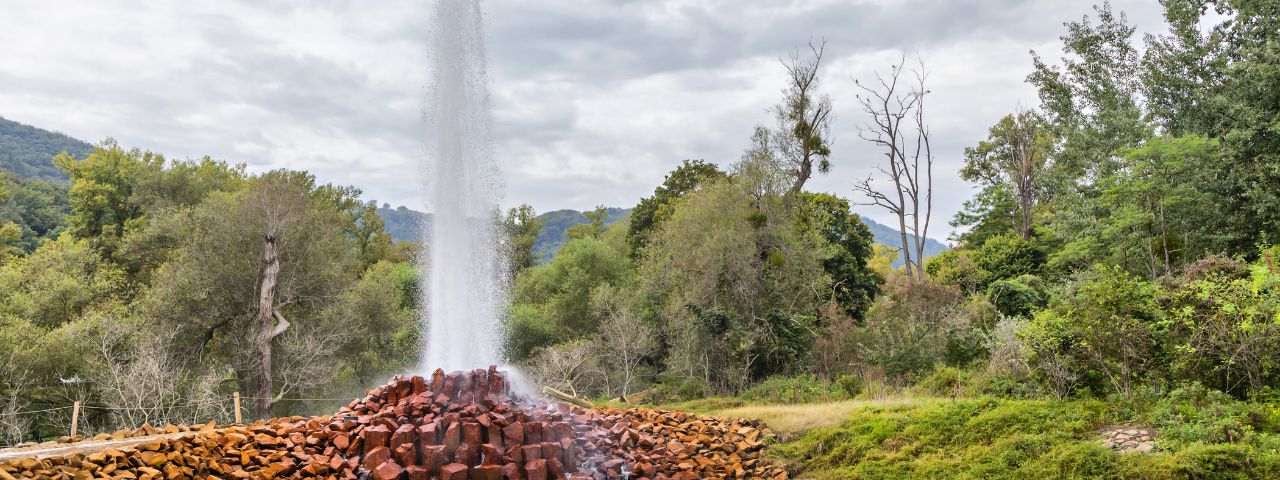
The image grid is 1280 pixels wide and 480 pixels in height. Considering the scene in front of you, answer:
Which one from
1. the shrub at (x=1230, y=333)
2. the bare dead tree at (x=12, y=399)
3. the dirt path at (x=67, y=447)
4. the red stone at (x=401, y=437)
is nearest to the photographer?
the dirt path at (x=67, y=447)

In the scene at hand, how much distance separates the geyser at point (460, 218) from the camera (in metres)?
11.2

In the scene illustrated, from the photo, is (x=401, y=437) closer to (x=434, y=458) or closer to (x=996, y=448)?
(x=434, y=458)

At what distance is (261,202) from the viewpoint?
22.2 meters

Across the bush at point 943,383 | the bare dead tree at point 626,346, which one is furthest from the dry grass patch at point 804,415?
the bare dead tree at point 626,346

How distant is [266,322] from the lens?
69.6 ft

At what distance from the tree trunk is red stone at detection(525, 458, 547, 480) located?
14.7 metres

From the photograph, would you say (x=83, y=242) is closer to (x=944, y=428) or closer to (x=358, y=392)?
(x=358, y=392)

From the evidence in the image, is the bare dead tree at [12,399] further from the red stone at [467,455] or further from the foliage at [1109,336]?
the foliage at [1109,336]

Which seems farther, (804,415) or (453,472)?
(804,415)

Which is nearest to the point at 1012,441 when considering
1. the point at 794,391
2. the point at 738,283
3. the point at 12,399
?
the point at 794,391

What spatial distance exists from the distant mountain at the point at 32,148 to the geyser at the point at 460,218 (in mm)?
77717

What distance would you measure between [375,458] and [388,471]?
312mm

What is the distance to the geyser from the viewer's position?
11203 millimetres

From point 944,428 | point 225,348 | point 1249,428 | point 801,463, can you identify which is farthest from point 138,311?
point 1249,428
